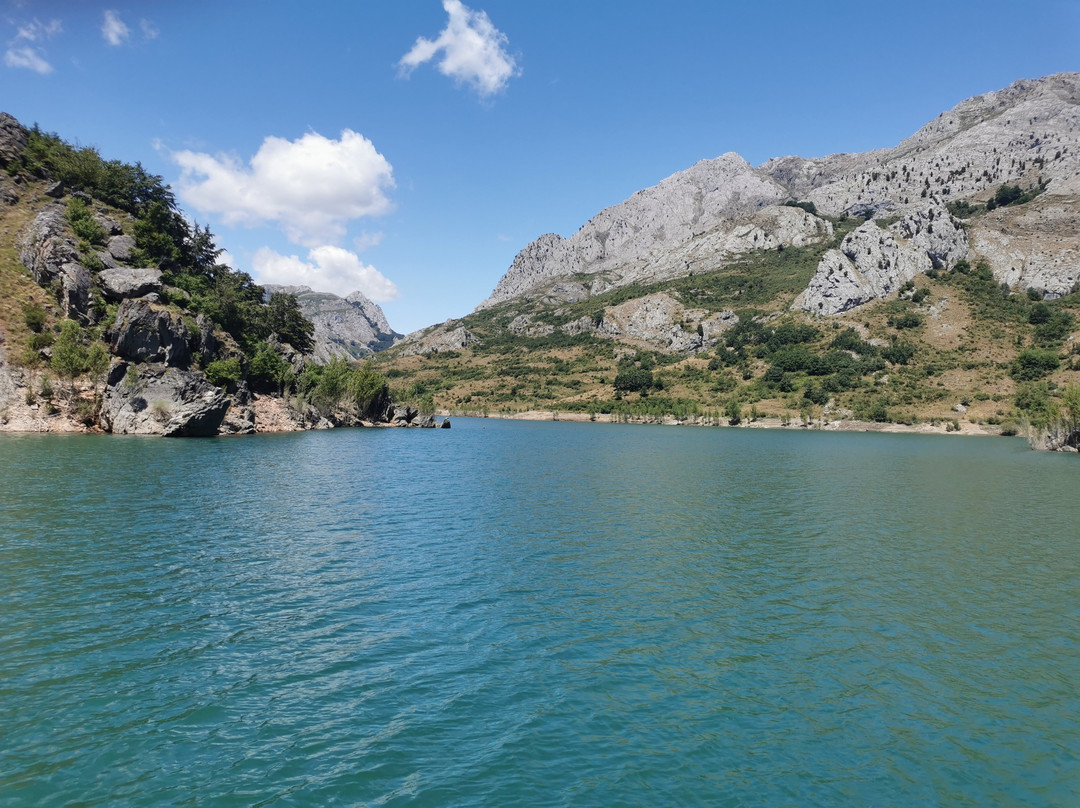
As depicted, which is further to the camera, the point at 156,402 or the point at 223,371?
the point at 223,371

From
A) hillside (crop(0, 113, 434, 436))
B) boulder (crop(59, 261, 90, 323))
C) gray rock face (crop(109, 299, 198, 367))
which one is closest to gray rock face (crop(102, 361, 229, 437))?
hillside (crop(0, 113, 434, 436))

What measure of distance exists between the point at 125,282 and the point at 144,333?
1354cm

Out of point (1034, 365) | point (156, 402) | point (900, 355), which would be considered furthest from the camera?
point (900, 355)

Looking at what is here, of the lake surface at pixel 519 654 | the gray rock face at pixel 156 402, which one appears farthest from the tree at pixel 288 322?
the lake surface at pixel 519 654

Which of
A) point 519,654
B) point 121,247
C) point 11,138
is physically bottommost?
point 519,654

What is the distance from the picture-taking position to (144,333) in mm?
84438

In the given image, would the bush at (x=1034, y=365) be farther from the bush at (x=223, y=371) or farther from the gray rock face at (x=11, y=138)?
the gray rock face at (x=11, y=138)

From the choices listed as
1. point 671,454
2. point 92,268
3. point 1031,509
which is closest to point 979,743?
point 1031,509

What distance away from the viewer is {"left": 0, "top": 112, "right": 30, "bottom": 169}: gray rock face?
105m

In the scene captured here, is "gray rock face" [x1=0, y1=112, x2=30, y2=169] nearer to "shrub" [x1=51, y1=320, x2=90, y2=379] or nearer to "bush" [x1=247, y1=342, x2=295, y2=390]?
"shrub" [x1=51, y1=320, x2=90, y2=379]

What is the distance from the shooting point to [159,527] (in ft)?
104

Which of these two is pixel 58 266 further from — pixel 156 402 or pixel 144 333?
pixel 156 402

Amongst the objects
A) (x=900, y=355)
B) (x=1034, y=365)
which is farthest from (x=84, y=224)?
(x=1034, y=365)

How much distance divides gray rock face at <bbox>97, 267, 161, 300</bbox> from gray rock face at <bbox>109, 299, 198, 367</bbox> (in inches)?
284
